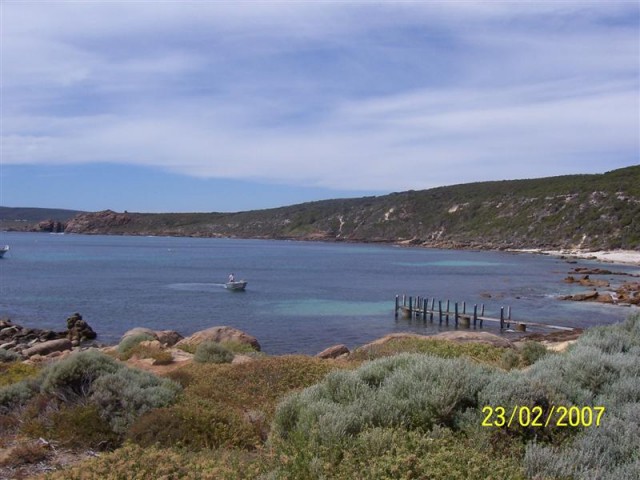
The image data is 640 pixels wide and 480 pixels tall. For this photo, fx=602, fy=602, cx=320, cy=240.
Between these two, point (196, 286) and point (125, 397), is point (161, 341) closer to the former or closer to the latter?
point (125, 397)

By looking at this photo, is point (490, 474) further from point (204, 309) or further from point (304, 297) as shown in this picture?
point (304, 297)

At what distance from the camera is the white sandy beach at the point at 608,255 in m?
81.6

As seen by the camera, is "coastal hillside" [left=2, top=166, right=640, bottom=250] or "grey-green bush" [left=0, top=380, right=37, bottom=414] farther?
"coastal hillside" [left=2, top=166, right=640, bottom=250]

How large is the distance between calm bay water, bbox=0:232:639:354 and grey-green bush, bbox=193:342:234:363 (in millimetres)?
9301

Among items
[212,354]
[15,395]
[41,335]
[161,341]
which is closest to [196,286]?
[41,335]

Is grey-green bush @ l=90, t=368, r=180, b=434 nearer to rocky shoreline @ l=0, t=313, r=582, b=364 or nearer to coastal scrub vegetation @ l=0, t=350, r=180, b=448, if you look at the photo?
coastal scrub vegetation @ l=0, t=350, r=180, b=448

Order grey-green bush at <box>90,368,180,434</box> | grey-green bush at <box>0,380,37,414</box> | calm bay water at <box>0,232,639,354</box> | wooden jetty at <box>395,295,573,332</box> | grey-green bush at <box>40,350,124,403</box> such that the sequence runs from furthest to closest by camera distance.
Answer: wooden jetty at <box>395,295,573,332</box> → calm bay water at <box>0,232,639,354</box> → grey-green bush at <box>0,380,37,414</box> → grey-green bush at <box>40,350,124,403</box> → grey-green bush at <box>90,368,180,434</box>

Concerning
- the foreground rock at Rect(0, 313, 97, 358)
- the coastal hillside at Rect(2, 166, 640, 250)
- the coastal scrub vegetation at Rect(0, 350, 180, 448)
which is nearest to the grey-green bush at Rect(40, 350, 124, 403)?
the coastal scrub vegetation at Rect(0, 350, 180, 448)

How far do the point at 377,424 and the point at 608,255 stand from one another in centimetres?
9165

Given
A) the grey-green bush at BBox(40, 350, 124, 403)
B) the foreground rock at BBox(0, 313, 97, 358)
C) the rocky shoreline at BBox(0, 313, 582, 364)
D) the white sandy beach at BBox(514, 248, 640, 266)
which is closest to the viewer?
the grey-green bush at BBox(40, 350, 124, 403)

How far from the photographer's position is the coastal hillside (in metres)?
102

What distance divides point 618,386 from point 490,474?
2.90 m

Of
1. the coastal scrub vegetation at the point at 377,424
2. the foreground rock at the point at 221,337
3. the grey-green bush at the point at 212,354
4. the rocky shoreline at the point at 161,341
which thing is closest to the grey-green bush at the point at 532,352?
the coastal scrub vegetation at the point at 377,424

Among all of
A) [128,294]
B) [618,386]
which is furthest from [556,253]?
[618,386]
